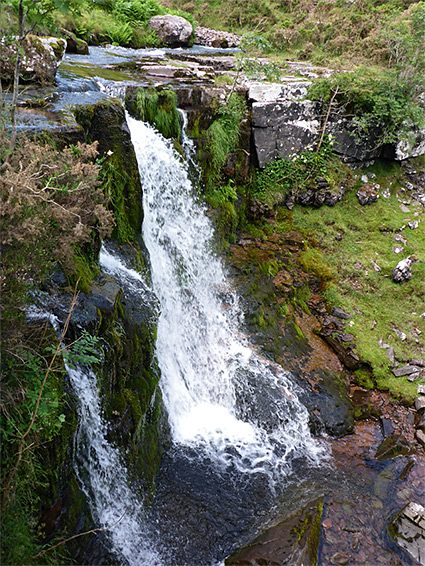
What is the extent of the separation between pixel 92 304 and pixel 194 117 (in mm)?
6529

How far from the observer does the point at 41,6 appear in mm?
3662

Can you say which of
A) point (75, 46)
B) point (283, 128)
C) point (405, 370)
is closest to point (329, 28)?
point (283, 128)

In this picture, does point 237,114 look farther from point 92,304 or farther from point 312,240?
point 92,304

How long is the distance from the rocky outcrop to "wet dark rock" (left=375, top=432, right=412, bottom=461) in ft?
56.6

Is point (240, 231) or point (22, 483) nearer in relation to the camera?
point (22, 483)

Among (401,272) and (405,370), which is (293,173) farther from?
(405,370)

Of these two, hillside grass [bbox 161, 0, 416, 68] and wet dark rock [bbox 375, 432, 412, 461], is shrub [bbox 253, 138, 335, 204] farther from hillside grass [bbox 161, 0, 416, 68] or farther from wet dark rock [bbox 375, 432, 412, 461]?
wet dark rock [bbox 375, 432, 412, 461]

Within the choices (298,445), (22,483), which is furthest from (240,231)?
(22,483)

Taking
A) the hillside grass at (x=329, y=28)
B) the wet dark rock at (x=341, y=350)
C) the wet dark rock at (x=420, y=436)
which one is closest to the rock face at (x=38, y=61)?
the wet dark rock at (x=341, y=350)

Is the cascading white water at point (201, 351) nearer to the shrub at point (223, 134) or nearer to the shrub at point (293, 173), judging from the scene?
the shrub at point (223, 134)

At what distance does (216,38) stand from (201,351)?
1668 centimetres

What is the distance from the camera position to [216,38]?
17.8 meters

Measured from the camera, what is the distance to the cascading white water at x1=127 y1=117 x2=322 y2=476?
6.24 m

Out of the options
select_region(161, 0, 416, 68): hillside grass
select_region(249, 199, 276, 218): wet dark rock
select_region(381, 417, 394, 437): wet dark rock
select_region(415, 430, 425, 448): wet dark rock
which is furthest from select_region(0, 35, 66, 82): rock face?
select_region(415, 430, 425, 448): wet dark rock
